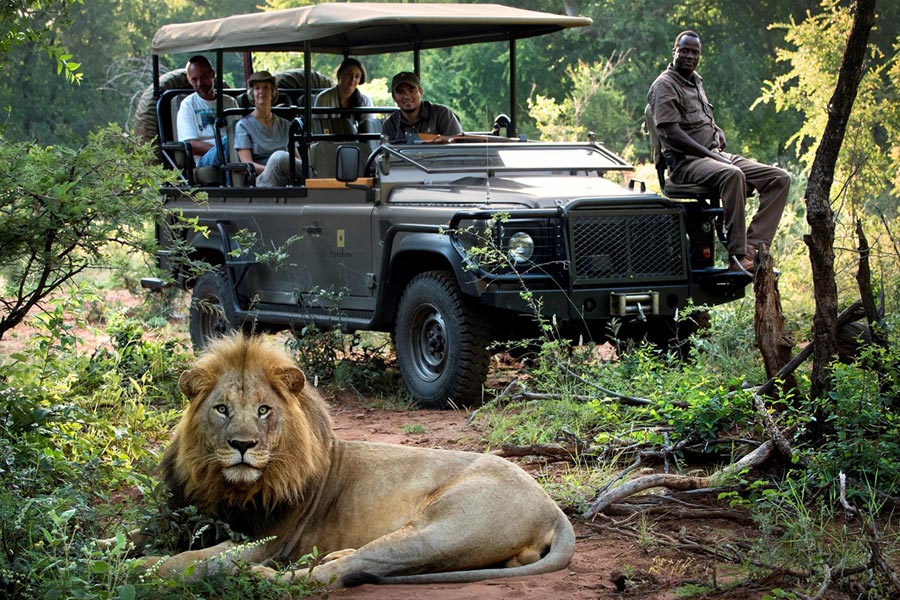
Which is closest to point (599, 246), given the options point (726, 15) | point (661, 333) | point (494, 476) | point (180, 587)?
point (661, 333)

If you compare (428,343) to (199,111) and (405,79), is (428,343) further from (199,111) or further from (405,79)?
(199,111)

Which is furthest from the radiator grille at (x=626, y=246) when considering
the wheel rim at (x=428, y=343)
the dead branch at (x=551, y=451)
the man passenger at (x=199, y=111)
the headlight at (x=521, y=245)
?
the man passenger at (x=199, y=111)

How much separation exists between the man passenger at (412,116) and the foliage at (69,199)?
4335 mm

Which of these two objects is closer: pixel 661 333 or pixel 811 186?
pixel 811 186

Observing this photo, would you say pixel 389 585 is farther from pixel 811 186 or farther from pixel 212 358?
pixel 811 186

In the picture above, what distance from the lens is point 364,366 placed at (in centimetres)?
902

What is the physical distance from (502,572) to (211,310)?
6111 millimetres

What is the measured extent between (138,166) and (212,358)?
0.92 metres

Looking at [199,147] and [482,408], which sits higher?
[199,147]

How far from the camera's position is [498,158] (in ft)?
29.1

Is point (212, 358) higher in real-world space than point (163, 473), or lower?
higher

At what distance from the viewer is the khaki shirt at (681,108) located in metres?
8.86

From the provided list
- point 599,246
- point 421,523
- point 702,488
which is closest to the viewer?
point 421,523

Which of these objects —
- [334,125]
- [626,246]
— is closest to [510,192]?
[626,246]
